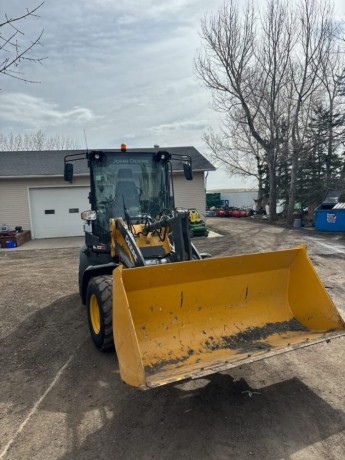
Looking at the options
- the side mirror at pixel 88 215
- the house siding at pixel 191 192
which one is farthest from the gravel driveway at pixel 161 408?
the house siding at pixel 191 192

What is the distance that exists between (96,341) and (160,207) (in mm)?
2492

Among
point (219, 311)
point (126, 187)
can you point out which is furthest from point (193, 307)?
point (126, 187)

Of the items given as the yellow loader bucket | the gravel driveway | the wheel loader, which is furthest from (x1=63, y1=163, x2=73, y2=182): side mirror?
the yellow loader bucket

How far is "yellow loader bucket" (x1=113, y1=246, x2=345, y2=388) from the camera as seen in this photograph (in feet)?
11.3

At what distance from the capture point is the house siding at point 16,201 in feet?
58.5

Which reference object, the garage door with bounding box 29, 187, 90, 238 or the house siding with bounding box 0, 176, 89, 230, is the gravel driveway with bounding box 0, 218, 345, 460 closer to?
the garage door with bounding box 29, 187, 90, 238

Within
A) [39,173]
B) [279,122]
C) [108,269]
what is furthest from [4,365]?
[279,122]

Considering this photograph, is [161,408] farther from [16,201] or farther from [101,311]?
[16,201]

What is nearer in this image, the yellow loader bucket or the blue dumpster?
the yellow loader bucket

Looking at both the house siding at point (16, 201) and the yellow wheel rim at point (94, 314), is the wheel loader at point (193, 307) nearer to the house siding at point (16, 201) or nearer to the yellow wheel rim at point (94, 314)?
the yellow wheel rim at point (94, 314)

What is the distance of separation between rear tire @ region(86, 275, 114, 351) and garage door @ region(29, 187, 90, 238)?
13868 mm

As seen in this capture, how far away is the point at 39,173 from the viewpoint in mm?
18000

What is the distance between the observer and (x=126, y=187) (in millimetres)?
6152

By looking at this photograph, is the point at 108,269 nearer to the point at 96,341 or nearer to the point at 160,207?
the point at 96,341
